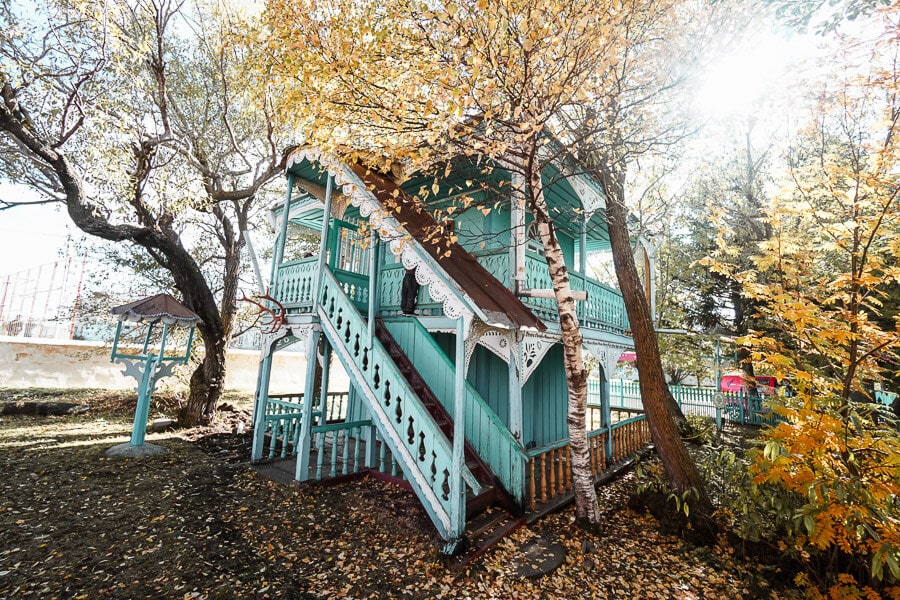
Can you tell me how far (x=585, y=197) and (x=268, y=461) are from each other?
9.29 meters

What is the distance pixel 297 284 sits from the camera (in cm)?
782

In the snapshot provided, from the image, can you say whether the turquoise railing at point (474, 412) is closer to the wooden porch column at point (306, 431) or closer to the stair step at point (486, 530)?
the stair step at point (486, 530)

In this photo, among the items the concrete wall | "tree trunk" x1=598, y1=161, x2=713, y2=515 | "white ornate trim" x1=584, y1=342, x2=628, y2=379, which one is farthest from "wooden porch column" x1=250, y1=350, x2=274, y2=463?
the concrete wall

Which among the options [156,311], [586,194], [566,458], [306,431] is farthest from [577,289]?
[156,311]

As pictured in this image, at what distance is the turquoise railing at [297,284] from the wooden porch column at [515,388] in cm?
405

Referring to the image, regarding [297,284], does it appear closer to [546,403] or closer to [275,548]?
[275,548]

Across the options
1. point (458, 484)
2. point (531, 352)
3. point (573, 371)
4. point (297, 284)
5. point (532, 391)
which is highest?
point (297, 284)

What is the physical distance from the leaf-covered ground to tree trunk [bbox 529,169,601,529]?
1.46 ft

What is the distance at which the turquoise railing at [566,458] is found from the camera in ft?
19.7

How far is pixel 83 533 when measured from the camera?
4.79 metres

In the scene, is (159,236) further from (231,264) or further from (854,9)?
(854,9)

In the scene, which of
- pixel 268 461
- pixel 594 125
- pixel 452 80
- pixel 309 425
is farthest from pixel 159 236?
pixel 594 125

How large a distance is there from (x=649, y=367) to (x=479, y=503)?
386 centimetres

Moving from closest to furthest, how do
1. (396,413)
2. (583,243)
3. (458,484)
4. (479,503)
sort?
(458,484) < (479,503) < (396,413) < (583,243)
